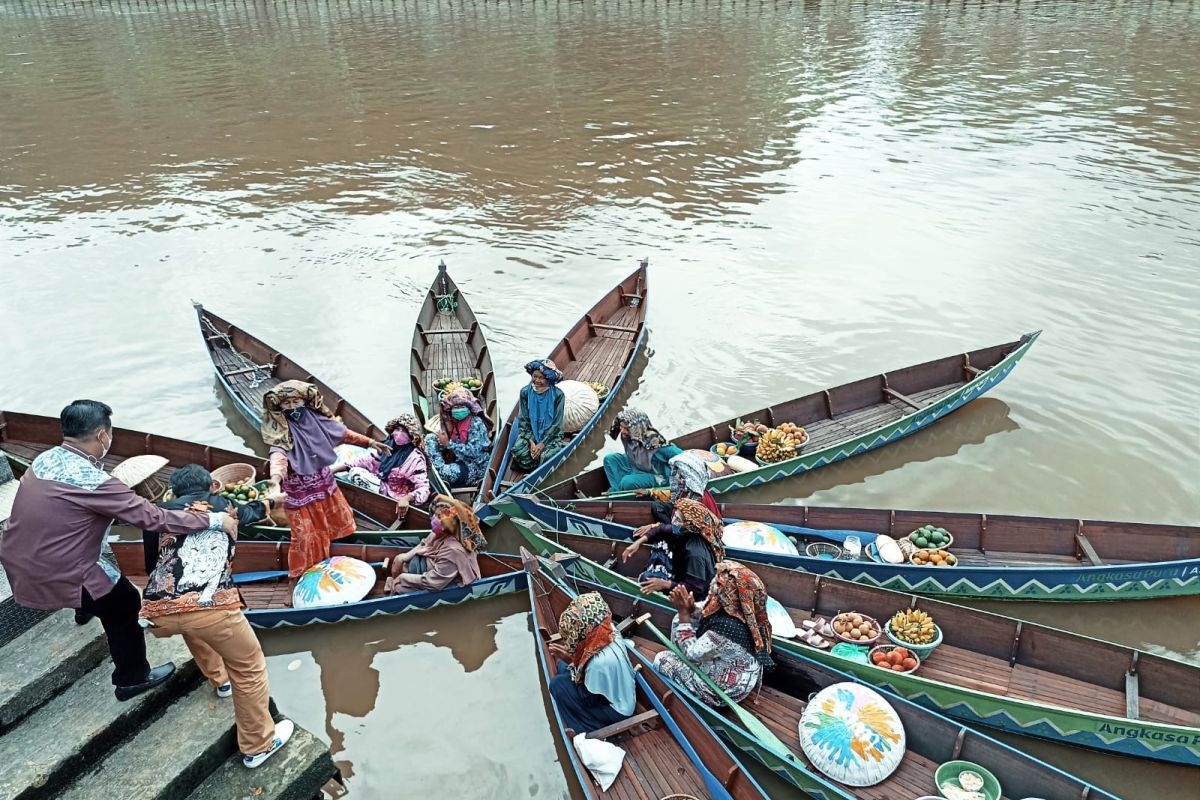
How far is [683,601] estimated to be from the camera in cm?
614

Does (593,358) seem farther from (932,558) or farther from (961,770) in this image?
(961,770)

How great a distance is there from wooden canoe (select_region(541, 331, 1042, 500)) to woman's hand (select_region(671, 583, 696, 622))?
235 centimetres

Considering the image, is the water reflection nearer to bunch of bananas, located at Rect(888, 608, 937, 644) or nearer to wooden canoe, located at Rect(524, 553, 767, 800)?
wooden canoe, located at Rect(524, 553, 767, 800)

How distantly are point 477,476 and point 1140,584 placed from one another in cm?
658

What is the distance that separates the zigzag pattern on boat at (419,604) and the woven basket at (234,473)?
213cm

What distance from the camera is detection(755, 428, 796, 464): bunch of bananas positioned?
8977 mm

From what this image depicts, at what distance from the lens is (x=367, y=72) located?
1209 inches

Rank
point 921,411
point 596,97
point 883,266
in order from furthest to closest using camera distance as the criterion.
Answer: point 596,97 < point 883,266 < point 921,411

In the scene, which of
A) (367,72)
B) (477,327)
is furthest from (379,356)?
(367,72)

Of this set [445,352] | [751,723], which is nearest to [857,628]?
[751,723]

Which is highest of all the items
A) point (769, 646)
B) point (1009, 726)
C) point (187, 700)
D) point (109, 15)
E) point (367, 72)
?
point (109, 15)

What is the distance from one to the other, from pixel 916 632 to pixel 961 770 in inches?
49.0

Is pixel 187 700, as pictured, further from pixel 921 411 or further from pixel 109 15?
pixel 109 15

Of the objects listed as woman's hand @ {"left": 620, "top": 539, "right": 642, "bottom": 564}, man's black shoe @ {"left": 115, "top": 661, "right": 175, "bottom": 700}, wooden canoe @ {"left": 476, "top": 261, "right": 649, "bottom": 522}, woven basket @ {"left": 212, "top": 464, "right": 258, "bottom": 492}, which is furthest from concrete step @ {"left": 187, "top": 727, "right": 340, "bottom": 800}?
woven basket @ {"left": 212, "top": 464, "right": 258, "bottom": 492}
